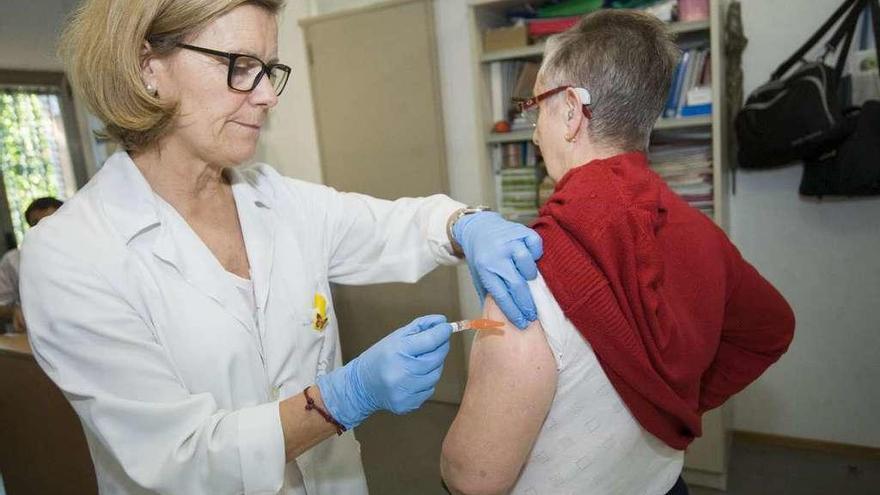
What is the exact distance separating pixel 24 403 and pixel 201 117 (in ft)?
5.46

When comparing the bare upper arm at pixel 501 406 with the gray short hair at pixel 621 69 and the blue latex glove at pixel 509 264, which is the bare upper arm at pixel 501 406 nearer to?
the blue latex glove at pixel 509 264

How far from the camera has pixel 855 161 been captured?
76.5 inches

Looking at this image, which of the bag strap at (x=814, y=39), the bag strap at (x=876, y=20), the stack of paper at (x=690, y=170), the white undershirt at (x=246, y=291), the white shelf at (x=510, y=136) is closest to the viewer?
A: the white undershirt at (x=246, y=291)

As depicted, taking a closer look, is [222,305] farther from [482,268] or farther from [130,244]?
[482,268]

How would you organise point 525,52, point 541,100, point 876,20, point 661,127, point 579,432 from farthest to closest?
point 525,52
point 661,127
point 876,20
point 541,100
point 579,432

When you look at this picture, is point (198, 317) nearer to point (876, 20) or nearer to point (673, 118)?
point (673, 118)

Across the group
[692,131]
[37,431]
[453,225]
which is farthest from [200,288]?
[692,131]

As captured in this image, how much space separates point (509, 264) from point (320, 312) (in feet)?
1.56

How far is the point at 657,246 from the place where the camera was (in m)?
0.88

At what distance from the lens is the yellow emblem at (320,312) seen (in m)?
1.19

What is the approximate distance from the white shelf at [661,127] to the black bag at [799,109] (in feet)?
0.56

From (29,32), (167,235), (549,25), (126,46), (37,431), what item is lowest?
(37,431)

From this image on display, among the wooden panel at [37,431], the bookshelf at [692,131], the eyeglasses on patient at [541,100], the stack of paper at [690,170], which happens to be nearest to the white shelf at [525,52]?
the bookshelf at [692,131]

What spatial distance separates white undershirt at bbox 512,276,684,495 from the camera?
2.77 ft
